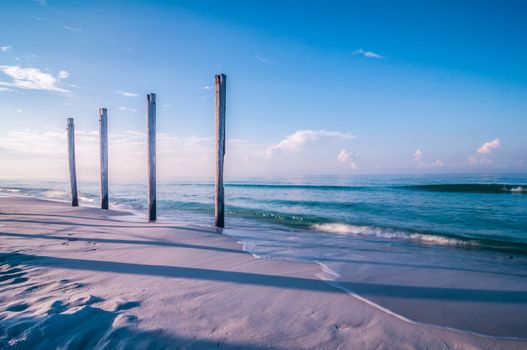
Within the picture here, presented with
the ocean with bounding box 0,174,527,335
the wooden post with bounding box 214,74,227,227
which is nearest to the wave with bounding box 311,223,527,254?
the ocean with bounding box 0,174,527,335

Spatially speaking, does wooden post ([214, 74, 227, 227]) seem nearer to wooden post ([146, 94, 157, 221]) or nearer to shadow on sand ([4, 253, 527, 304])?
wooden post ([146, 94, 157, 221])

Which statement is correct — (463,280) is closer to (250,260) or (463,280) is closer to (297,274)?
(297,274)

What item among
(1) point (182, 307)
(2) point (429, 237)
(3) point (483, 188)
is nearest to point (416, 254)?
(2) point (429, 237)

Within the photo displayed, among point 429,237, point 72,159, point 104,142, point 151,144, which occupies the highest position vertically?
point 104,142

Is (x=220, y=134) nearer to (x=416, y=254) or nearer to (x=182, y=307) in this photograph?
(x=182, y=307)

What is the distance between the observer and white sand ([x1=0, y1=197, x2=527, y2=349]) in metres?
2.19

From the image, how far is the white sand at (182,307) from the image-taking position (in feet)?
7.20

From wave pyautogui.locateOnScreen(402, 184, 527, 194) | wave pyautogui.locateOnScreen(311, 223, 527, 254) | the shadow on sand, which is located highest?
wave pyautogui.locateOnScreen(402, 184, 527, 194)

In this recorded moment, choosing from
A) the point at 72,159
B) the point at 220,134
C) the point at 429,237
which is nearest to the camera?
the point at 220,134

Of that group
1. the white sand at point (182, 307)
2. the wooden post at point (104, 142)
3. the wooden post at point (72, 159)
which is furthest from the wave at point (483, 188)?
the wooden post at point (72, 159)

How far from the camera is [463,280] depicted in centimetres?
420

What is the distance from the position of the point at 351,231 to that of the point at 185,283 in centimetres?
677

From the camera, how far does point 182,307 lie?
280cm

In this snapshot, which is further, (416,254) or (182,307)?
(416,254)
